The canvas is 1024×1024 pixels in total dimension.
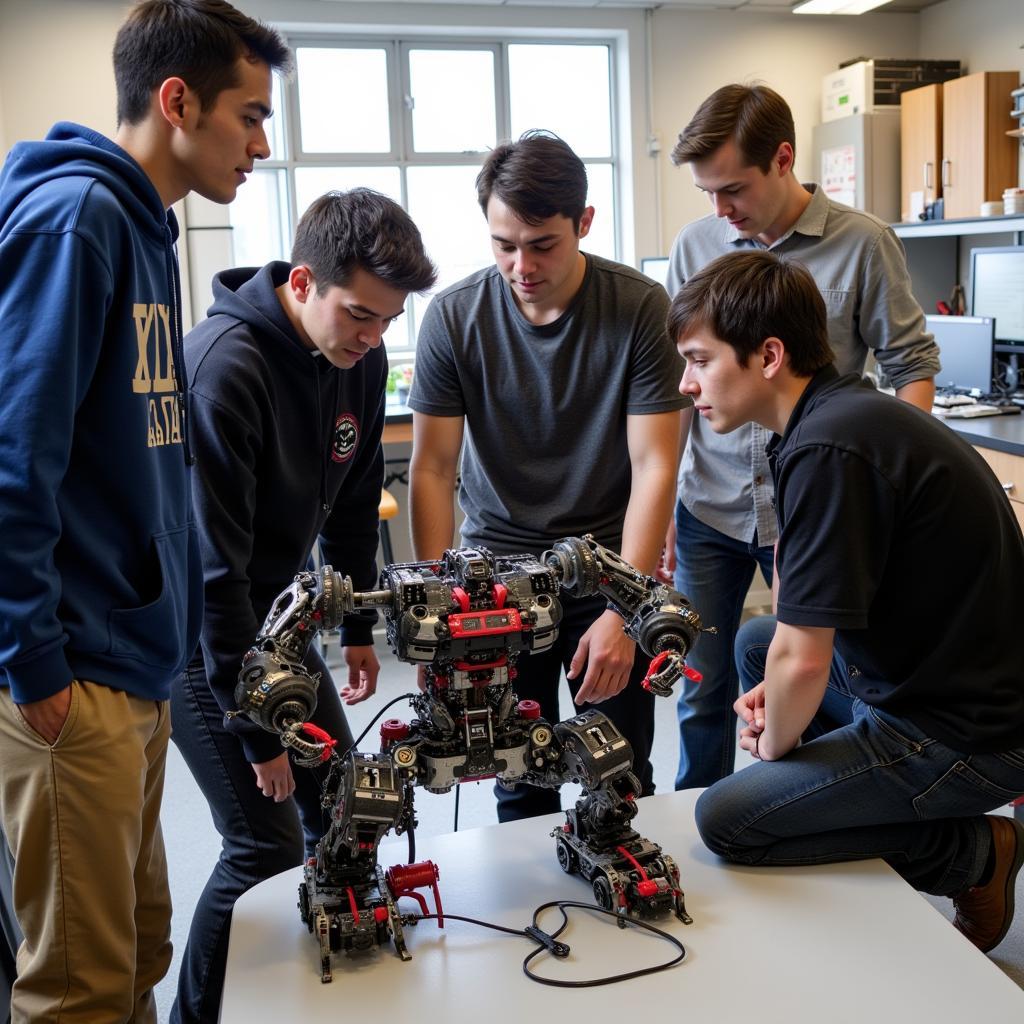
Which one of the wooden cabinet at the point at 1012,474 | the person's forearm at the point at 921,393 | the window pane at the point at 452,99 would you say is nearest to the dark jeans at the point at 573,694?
the person's forearm at the point at 921,393

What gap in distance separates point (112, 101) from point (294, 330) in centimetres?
338

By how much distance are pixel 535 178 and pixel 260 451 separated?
0.60m

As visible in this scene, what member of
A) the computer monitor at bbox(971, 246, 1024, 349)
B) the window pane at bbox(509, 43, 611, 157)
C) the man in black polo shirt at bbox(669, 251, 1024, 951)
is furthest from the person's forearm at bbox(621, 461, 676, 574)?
the window pane at bbox(509, 43, 611, 157)

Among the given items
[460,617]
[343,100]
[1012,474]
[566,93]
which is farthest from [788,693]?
[566,93]

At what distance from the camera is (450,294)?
1.90m

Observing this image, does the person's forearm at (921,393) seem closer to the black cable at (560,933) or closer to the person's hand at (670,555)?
the person's hand at (670,555)

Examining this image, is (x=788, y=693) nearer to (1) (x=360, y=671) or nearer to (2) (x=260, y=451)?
(1) (x=360, y=671)

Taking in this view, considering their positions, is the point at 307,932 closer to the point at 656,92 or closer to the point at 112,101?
the point at 112,101

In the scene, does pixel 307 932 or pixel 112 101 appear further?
pixel 112 101

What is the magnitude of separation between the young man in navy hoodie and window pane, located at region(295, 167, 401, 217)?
3655 mm

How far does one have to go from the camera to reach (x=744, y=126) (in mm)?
1973

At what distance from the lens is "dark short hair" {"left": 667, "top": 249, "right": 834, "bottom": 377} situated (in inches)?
61.4

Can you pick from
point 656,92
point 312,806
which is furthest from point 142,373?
point 656,92

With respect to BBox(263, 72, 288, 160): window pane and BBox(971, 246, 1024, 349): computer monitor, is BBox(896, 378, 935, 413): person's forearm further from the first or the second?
BBox(263, 72, 288, 160): window pane
